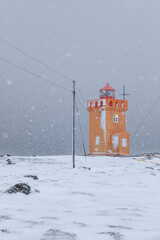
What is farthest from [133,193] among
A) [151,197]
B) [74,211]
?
[74,211]

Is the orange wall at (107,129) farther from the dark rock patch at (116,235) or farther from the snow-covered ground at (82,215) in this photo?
the dark rock patch at (116,235)

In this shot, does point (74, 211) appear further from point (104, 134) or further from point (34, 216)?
point (104, 134)

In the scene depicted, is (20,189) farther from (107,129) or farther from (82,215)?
(107,129)

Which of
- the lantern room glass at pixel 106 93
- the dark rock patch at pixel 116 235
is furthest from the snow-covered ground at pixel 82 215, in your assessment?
the lantern room glass at pixel 106 93

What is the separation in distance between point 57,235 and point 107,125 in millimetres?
30728

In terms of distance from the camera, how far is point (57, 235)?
315 cm

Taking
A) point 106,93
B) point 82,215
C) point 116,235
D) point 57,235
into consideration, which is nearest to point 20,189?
point 82,215

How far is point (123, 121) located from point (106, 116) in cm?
305

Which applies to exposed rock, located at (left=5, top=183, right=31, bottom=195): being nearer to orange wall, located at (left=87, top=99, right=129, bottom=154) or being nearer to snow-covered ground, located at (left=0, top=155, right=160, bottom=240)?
snow-covered ground, located at (left=0, top=155, right=160, bottom=240)

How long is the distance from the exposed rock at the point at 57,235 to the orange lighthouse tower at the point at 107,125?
30368 mm

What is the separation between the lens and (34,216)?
4.24 meters

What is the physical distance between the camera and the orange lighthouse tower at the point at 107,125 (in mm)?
33719

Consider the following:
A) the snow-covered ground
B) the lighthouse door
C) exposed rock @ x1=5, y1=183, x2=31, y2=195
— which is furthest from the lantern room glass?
exposed rock @ x1=5, y1=183, x2=31, y2=195

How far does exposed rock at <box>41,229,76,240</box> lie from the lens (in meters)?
3.06
